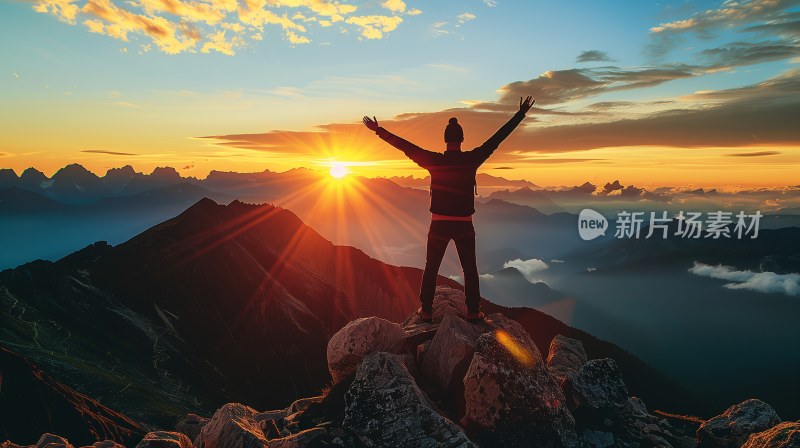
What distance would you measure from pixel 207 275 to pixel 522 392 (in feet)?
509

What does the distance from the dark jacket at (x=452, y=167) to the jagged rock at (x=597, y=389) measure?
5.63 meters

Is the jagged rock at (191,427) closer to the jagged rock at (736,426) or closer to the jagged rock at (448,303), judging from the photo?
the jagged rock at (448,303)

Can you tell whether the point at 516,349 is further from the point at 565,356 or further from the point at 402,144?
the point at 565,356

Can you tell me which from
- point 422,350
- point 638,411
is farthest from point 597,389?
point 422,350

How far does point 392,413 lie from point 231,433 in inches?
175

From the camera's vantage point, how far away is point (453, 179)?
13438mm

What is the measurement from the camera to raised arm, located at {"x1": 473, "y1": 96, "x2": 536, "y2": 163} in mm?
13086

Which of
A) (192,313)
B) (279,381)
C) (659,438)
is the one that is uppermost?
(659,438)

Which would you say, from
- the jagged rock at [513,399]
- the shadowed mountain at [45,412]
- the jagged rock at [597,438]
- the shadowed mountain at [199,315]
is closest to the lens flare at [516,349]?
the jagged rock at [513,399]

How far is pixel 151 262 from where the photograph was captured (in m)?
147

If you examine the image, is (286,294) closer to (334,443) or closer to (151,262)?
(151,262)

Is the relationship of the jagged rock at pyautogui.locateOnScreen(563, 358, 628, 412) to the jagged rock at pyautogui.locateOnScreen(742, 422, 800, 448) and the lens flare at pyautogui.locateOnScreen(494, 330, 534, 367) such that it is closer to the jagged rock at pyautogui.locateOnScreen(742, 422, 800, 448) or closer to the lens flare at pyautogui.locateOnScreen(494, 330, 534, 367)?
the lens flare at pyautogui.locateOnScreen(494, 330, 534, 367)

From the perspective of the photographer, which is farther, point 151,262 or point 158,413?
point 151,262

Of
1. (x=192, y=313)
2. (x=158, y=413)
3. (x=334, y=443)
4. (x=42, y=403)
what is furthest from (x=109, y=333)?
(x=334, y=443)
